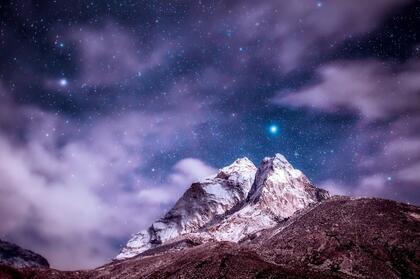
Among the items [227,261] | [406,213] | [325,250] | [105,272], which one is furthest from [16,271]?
[406,213]

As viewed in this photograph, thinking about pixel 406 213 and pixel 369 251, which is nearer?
pixel 369 251

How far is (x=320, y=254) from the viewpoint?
7856 cm

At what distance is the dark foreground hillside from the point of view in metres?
69.1

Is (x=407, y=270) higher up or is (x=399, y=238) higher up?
(x=399, y=238)

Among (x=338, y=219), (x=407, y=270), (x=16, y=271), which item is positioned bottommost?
(x=407, y=270)

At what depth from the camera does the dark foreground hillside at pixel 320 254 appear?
69.1 metres

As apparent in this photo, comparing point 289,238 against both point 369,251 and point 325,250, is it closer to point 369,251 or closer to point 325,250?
point 325,250

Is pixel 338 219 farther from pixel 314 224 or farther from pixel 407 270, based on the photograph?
pixel 407 270

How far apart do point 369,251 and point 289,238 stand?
20118mm

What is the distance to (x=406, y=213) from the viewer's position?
297 ft

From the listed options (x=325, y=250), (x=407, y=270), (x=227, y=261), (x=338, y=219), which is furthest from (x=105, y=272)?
(x=407, y=270)

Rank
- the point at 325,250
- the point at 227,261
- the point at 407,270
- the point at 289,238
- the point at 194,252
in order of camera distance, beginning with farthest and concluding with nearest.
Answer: the point at 289,238 < the point at 194,252 < the point at 325,250 < the point at 227,261 < the point at 407,270

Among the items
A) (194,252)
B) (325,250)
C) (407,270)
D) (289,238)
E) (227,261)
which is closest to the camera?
(407,270)

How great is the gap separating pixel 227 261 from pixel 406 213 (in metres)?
44.0
